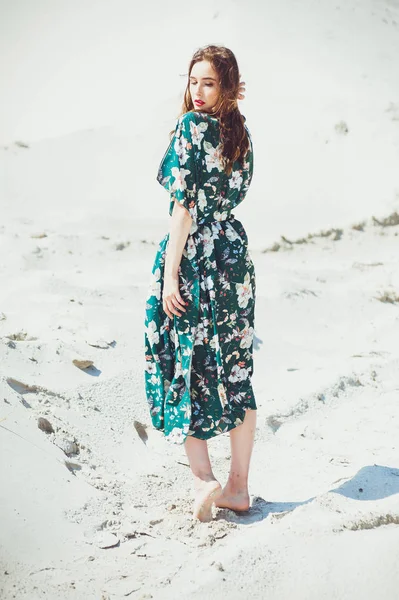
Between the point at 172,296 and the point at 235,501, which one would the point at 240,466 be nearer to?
the point at 235,501

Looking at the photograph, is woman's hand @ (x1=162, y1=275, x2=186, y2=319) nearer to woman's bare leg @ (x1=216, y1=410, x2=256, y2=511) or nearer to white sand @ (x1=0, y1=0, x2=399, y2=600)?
woman's bare leg @ (x1=216, y1=410, x2=256, y2=511)

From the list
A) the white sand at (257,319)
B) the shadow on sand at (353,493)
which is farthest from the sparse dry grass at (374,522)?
the shadow on sand at (353,493)

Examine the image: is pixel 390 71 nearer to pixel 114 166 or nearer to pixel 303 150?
Answer: pixel 303 150

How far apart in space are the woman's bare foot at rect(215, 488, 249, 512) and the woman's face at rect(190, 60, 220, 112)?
132 centimetres

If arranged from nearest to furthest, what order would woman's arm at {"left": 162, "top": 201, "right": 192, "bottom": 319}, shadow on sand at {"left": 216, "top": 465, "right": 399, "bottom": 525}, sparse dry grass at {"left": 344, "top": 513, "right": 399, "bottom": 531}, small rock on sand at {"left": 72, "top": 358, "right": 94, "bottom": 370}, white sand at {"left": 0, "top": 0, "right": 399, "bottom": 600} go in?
white sand at {"left": 0, "top": 0, "right": 399, "bottom": 600} → sparse dry grass at {"left": 344, "top": 513, "right": 399, "bottom": 531} → woman's arm at {"left": 162, "top": 201, "right": 192, "bottom": 319} → shadow on sand at {"left": 216, "top": 465, "right": 399, "bottom": 525} → small rock on sand at {"left": 72, "top": 358, "right": 94, "bottom": 370}

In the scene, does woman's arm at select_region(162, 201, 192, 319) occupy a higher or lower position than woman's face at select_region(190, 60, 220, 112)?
lower

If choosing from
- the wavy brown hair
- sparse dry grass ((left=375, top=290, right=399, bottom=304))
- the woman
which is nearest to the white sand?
sparse dry grass ((left=375, top=290, right=399, bottom=304))

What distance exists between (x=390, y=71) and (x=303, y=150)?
113cm

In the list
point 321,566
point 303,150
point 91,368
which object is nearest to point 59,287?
point 91,368

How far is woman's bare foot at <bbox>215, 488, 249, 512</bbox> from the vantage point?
2.91m

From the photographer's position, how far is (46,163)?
250 inches

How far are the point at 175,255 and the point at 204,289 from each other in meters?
0.16

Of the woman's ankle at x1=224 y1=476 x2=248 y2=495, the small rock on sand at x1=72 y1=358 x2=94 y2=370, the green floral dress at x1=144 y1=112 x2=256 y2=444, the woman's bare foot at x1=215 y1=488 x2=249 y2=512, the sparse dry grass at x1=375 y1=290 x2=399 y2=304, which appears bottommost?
the sparse dry grass at x1=375 y1=290 x2=399 y2=304

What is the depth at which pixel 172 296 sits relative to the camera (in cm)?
273
